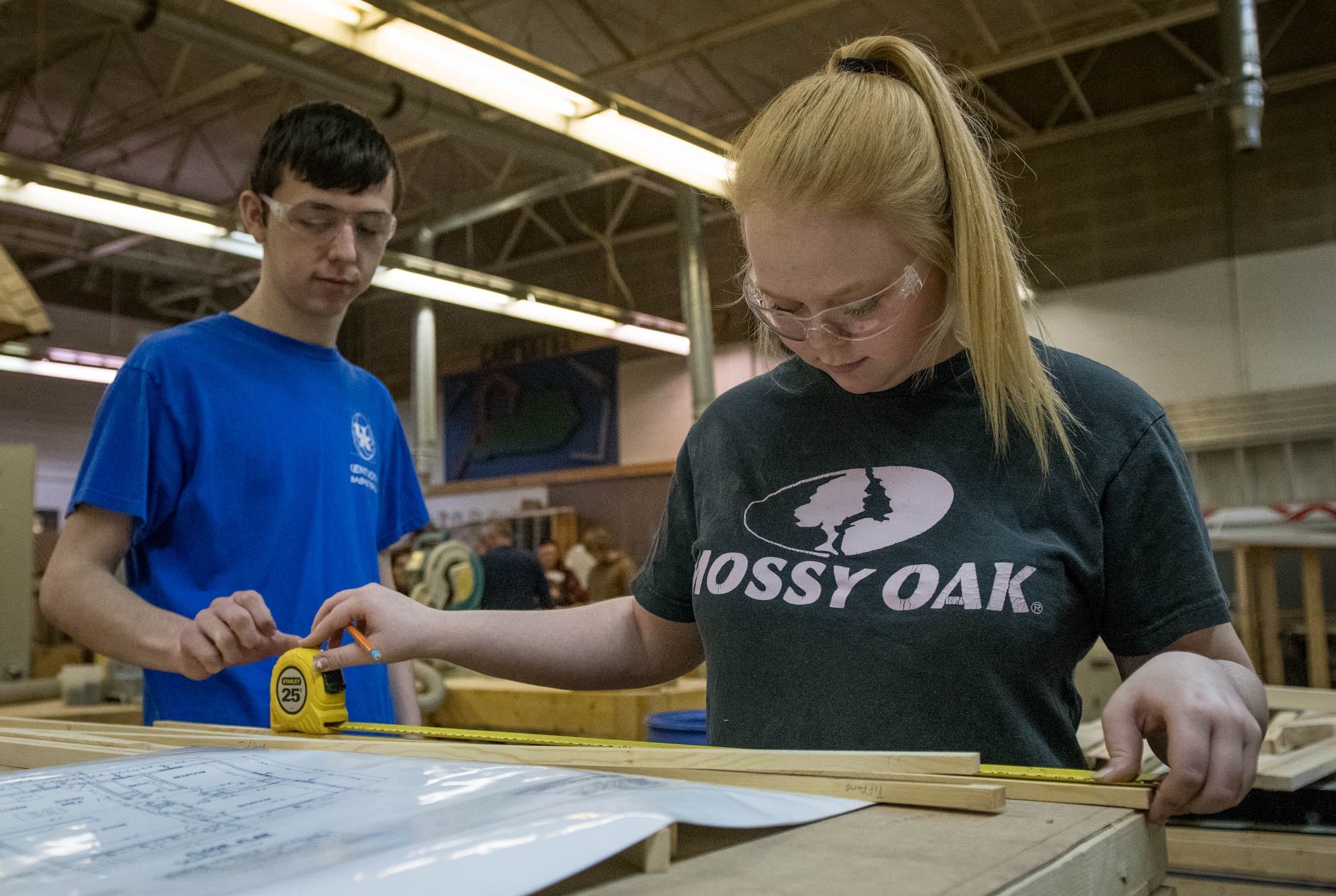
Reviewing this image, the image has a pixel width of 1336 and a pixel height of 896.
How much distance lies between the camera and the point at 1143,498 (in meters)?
1.01

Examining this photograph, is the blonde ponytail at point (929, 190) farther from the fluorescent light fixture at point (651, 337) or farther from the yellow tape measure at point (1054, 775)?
the fluorescent light fixture at point (651, 337)

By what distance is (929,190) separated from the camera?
3.52 ft

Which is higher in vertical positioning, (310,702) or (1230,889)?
(310,702)

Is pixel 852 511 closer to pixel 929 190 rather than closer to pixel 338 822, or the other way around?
pixel 929 190

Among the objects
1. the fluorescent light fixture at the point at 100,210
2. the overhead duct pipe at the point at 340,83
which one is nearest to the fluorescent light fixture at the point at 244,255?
the fluorescent light fixture at the point at 100,210

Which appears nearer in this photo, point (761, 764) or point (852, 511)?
point (761, 764)

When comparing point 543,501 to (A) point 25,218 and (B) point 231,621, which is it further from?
(B) point 231,621

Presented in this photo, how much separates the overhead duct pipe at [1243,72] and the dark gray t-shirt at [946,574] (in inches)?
235

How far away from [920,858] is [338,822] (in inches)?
14.1

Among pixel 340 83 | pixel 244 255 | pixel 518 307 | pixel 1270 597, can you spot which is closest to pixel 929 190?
pixel 1270 597

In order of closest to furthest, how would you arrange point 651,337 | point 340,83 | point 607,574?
Answer: point 340,83
point 607,574
point 651,337

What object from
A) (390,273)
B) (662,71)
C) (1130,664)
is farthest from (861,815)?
(662,71)

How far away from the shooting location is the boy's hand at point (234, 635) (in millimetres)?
1229

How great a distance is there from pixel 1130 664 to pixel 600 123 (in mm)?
4356
